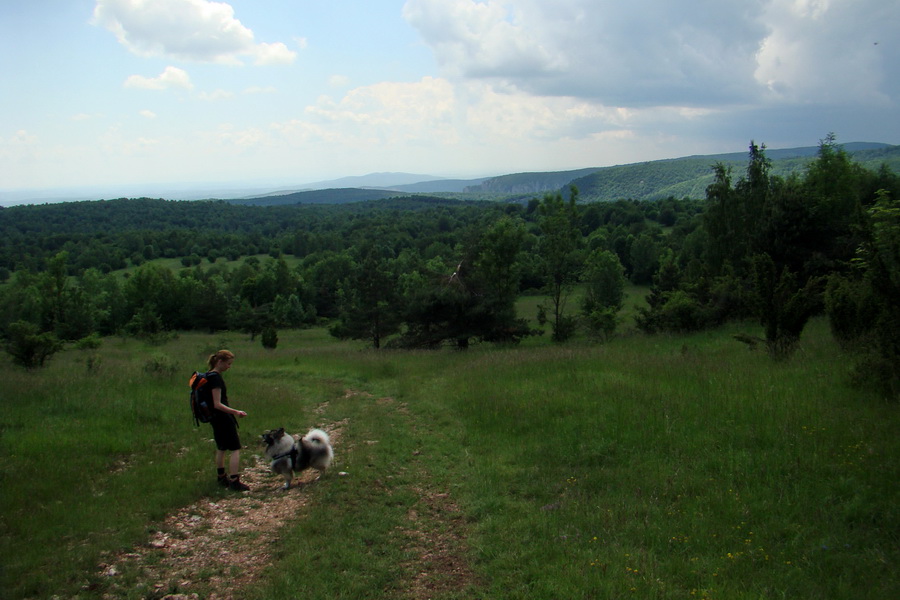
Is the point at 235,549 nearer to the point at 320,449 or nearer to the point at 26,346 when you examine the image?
the point at 320,449

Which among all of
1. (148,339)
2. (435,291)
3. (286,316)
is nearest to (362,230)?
(286,316)

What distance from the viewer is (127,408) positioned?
9.30m

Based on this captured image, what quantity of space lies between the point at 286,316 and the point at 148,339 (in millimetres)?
31457

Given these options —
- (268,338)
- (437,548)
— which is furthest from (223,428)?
(268,338)

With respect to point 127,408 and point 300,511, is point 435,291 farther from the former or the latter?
point 300,511

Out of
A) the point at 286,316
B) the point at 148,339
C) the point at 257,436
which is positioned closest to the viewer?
the point at 257,436

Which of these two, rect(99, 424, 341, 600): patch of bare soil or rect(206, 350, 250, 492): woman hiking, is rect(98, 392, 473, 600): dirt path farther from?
rect(206, 350, 250, 492): woman hiking

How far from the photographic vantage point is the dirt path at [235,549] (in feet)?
14.1

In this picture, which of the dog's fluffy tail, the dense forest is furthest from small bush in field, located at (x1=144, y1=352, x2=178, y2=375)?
the dog's fluffy tail

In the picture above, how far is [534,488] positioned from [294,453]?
3.19 m

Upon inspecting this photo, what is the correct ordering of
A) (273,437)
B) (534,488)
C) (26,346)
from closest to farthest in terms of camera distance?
(534,488)
(273,437)
(26,346)

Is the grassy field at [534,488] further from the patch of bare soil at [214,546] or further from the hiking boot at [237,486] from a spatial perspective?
the hiking boot at [237,486]

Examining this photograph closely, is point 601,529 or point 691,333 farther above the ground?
point 601,529

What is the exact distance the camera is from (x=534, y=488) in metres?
6.09
